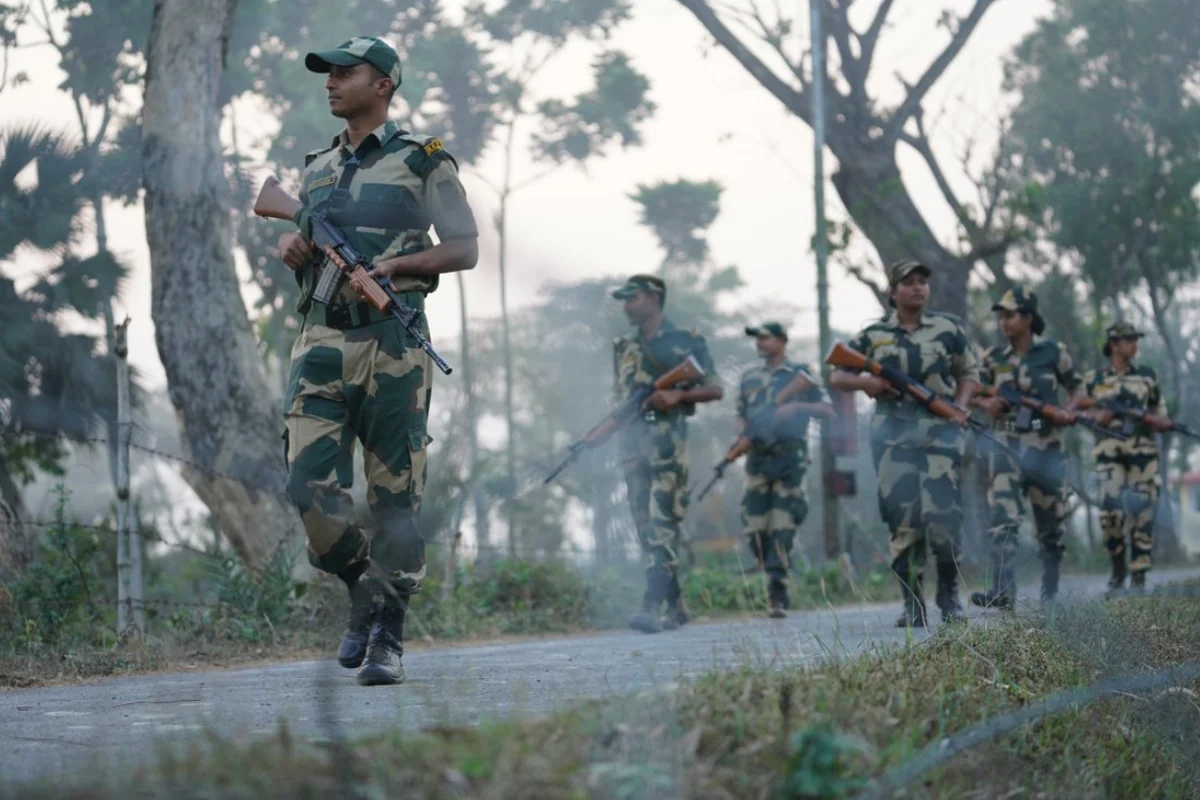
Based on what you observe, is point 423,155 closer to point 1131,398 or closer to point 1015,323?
point 1015,323

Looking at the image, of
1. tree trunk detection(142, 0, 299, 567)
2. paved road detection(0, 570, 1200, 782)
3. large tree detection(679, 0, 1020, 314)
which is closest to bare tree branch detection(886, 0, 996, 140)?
large tree detection(679, 0, 1020, 314)

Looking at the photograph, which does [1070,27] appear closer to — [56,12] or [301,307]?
[56,12]

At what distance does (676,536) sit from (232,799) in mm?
8369

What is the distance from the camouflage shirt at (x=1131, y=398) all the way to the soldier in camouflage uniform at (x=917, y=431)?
17.9 ft

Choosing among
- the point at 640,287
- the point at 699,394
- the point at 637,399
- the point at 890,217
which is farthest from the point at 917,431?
the point at 890,217

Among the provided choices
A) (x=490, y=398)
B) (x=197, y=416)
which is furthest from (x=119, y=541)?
(x=490, y=398)

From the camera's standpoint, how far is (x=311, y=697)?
6.10 metres

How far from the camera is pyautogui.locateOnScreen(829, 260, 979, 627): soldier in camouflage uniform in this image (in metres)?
9.59

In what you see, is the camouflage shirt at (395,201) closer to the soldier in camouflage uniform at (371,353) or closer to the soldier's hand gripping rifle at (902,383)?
the soldier in camouflage uniform at (371,353)

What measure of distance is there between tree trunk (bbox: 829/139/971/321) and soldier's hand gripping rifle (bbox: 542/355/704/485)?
11.0 meters

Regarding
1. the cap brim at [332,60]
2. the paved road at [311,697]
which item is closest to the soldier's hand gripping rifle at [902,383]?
the paved road at [311,697]

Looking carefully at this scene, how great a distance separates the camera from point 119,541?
9727 mm

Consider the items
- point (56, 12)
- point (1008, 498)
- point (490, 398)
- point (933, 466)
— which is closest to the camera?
point (933, 466)

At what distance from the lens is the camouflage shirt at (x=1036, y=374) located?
12.9m
